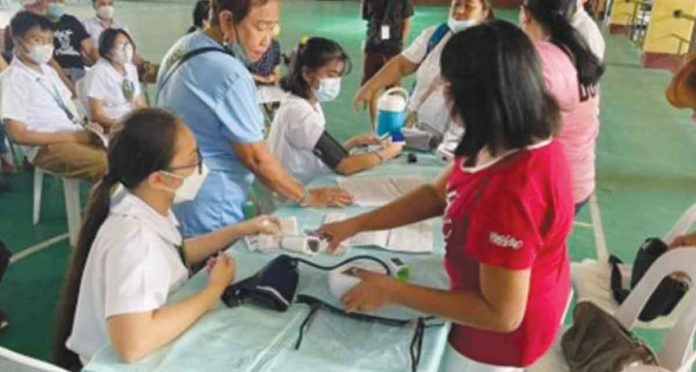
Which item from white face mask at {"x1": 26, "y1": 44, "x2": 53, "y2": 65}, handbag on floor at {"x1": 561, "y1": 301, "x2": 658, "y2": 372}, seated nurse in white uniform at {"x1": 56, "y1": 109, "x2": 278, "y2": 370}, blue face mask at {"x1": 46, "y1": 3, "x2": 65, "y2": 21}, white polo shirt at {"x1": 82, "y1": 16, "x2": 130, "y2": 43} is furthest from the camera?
white polo shirt at {"x1": 82, "y1": 16, "x2": 130, "y2": 43}

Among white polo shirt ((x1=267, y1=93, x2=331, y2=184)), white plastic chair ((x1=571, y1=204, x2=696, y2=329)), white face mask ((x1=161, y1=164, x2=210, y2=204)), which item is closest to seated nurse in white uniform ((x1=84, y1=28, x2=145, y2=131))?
white polo shirt ((x1=267, y1=93, x2=331, y2=184))

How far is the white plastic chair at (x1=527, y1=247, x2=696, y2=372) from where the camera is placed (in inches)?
61.4

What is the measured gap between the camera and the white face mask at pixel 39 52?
11.4ft

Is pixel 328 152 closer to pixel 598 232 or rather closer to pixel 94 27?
pixel 598 232

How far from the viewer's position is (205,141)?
186 centimetres

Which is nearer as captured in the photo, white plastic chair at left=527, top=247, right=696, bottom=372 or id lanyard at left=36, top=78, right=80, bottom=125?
white plastic chair at left=527, top=247, right=696, bottom=372

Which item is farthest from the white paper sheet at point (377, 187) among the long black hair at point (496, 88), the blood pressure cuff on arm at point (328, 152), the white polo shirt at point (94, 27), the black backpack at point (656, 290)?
the white polo shirt at point (94, 27)

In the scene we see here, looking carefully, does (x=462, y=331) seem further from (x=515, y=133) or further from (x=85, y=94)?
(x=85, y=94)

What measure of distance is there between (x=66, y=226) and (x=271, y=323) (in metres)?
2.64

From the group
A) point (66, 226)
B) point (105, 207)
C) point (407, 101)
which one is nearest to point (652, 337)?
point (407, 101)

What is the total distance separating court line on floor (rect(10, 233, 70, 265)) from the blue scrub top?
1.71 m

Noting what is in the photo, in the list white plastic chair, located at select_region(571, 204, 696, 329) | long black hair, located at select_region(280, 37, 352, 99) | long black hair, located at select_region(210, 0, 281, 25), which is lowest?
white plastic chair, located at select_region(571, 204, 696, 329)

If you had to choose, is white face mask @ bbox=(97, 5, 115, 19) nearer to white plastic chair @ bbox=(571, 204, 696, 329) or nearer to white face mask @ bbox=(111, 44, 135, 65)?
white face mask @ bbox=(111, 44, 135, 65)

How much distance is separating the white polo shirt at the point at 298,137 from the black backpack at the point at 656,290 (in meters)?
1.19
